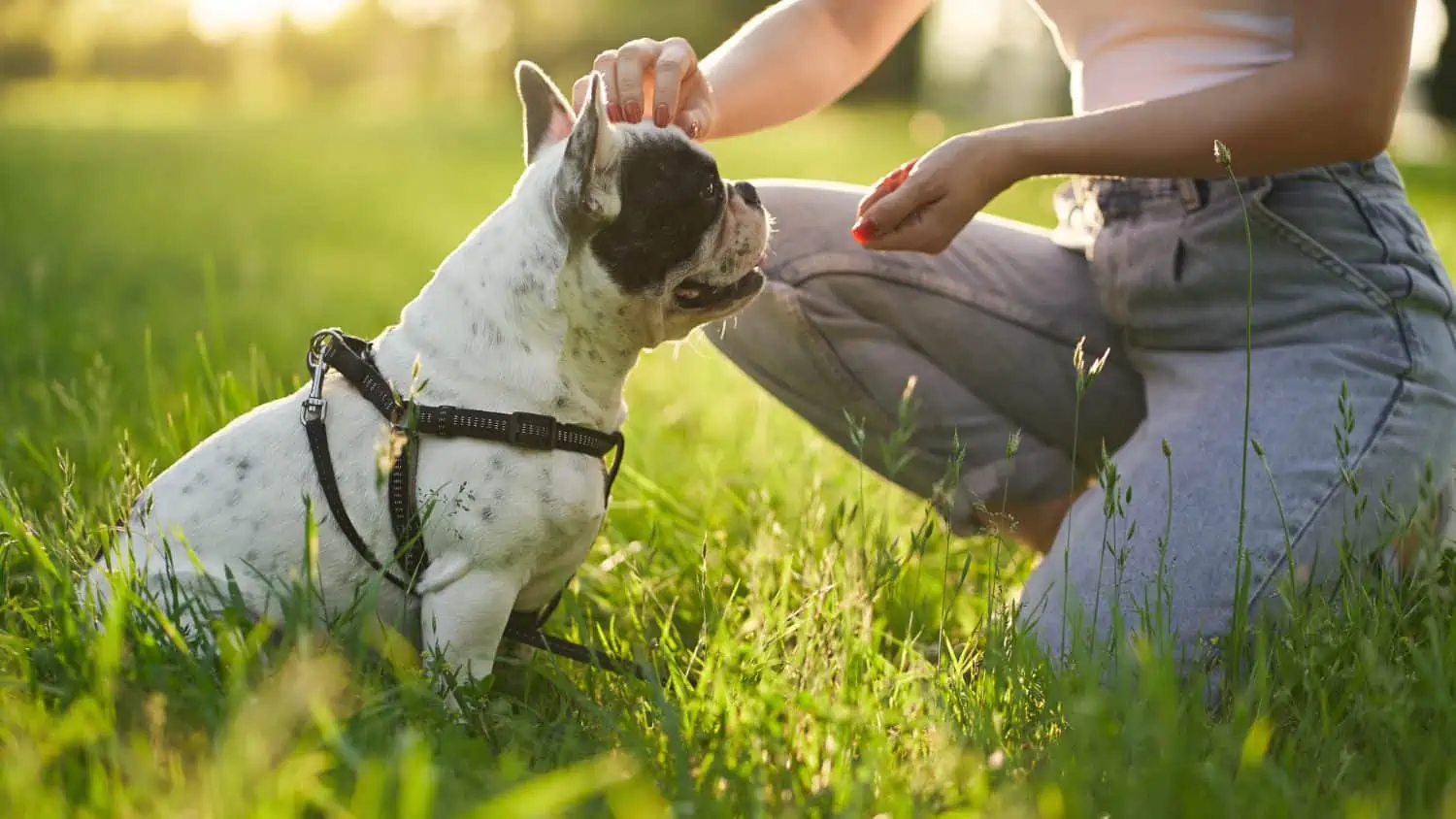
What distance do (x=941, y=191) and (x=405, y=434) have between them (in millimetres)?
1009

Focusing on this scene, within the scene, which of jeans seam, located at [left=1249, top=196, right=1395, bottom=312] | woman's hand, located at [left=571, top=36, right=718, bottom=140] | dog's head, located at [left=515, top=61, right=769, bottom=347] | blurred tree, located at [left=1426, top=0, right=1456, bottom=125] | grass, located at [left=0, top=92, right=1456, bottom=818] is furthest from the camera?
blurred tree, located at [left=1426, top=0, right=1456, bottom=125]

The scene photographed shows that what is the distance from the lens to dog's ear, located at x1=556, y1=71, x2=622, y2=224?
78.2 inches

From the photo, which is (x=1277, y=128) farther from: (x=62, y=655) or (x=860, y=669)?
(x=62, y=655)

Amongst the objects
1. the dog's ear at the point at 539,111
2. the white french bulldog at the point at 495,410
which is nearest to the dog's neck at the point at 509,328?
the white french bulldog at the point at 495,410

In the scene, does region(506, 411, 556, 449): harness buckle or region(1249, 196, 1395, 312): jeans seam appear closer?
region(506, 411, 556, 449): harness buckle

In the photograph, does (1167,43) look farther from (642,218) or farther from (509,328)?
(509,328)

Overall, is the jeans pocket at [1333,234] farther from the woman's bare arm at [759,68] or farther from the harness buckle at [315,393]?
the harness buckle at [315,393]

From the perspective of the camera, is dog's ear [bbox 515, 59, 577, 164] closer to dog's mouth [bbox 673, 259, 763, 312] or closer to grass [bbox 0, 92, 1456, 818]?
dog's mouth [bbox 673, 259, 763, 312]

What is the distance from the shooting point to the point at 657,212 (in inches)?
86.8

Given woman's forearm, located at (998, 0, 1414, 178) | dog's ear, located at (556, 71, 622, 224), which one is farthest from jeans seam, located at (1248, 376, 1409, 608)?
dog's ear, located at (556, 71, 622, 224)

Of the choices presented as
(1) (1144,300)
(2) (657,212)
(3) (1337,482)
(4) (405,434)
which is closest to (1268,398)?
(3) (1337,482)

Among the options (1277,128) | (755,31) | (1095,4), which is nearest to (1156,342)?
(1277,128)

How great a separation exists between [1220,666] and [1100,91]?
3.93ft

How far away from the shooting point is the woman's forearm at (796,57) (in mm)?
2672
